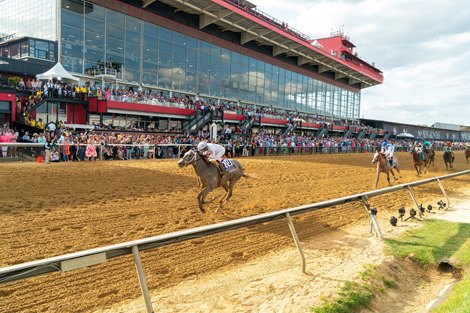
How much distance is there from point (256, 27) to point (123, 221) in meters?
36.1

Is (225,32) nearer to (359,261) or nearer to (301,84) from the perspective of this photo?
(301,84)

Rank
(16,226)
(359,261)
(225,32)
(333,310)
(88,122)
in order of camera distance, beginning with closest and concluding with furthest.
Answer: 1. (333,310)
2. (359,261)
3. (16,226)
4. (88,122)
5. (225,32)

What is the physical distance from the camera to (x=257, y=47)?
44219mm

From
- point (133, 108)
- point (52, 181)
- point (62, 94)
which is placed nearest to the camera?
point (52, 181)

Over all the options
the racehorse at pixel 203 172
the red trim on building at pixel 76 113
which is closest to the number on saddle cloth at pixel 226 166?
Result: the racehorse at pixel 203 172

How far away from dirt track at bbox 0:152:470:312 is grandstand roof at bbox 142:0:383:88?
2385 cm

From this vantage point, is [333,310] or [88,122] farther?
[88,122]

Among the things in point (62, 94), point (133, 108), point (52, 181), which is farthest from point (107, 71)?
point (52, 181)

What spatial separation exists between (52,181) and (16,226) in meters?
5.03

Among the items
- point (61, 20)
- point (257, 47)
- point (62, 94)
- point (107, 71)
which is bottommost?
point (62, 94)

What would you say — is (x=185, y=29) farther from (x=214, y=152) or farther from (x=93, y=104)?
(x=214, y=152)

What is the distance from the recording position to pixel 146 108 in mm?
26922

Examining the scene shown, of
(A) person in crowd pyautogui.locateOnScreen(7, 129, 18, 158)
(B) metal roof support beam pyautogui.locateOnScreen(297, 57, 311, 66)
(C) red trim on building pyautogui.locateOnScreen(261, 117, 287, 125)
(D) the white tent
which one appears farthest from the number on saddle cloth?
(B) metal roof support beam pyautogui.locateOnScreen(297, 57, 311, 66)

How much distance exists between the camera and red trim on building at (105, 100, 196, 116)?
968 inches
